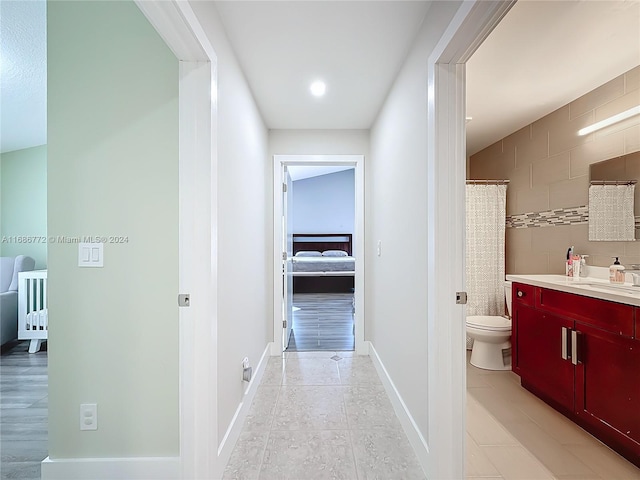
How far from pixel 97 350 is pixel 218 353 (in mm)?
558

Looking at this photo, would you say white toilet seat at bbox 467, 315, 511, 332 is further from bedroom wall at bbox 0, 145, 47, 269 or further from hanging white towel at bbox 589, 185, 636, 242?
bedroom wall at bbox 0, 145, 47, 269

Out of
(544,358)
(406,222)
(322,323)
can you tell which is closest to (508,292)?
(544,358)

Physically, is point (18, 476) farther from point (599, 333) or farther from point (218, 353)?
point (599, 333)

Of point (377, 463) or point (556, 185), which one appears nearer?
point (377, 463)

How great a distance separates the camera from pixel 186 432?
1.31 meters

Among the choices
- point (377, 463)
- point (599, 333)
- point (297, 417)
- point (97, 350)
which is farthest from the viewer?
point (297, 417)

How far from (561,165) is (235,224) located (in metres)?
2.80

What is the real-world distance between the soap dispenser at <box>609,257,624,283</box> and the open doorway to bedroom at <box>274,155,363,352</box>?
190cm

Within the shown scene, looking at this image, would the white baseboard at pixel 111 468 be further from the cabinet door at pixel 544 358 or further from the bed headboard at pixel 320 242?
the bed headboard at pixel 320 242

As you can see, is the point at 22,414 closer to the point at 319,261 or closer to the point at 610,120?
the point at 610,120

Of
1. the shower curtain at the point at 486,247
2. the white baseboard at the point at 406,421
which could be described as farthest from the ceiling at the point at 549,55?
the white baseboard at the point at 406,421

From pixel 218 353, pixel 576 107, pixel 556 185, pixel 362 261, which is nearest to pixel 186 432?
pixel 218 353

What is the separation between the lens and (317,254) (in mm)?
7578

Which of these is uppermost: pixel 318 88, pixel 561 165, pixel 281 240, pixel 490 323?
pixel 318 88
